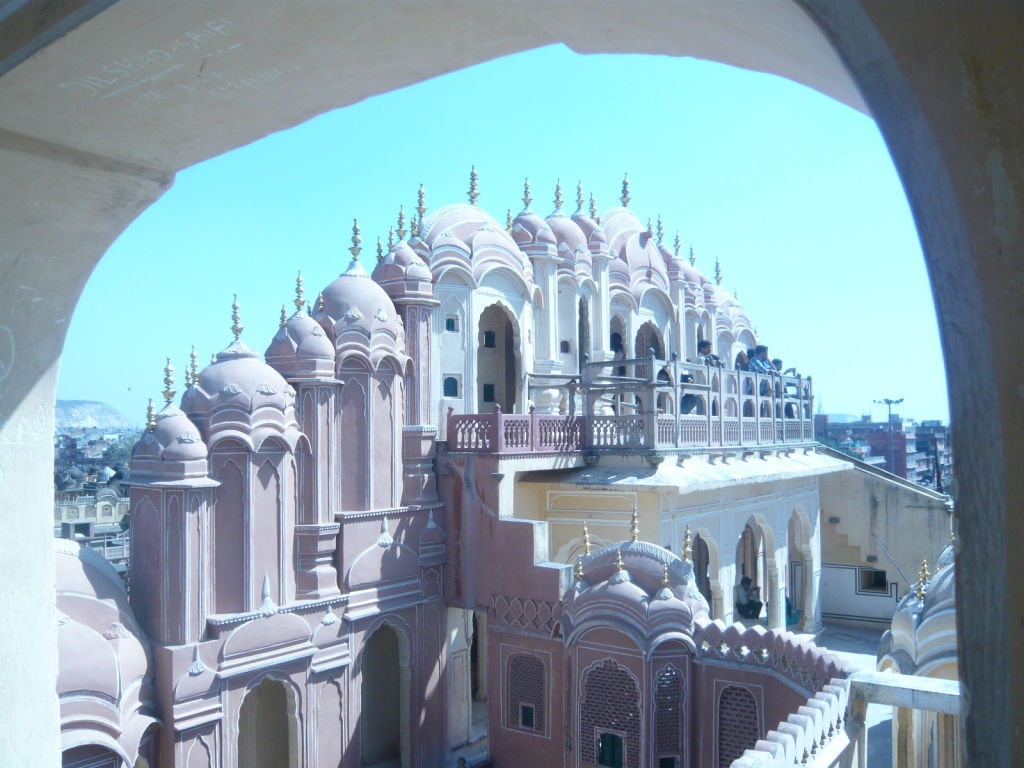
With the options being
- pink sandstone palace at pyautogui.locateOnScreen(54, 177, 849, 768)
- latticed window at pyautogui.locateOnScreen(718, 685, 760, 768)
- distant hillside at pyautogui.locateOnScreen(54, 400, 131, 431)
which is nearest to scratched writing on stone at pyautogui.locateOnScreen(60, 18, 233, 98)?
pink sandstone palace at pyautogui.locateOnScreen(54, 177, 849, 768)

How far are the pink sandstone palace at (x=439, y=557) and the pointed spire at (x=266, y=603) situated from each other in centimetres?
4

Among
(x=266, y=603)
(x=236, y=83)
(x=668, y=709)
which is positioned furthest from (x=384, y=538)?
(x=236, y=83)

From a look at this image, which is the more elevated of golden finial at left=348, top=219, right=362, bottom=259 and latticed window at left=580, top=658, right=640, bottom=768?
golden finial at left=348, top=219, right=362, bottom=259

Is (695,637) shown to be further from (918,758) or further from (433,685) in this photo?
(433,685)

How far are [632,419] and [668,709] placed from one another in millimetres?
5476

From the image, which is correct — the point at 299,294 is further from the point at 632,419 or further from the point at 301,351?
the point at 632,419

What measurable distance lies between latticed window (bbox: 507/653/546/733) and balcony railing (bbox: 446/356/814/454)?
305cm

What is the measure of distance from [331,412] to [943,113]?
1086 centimetres

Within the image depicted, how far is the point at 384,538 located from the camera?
11648 millimetres

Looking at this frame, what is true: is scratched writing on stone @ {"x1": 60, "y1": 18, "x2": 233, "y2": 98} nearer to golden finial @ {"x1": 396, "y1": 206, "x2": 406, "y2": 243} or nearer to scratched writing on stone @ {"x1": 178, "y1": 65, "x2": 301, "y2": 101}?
scratched writing on stone @ {"x1": 178, "y1": 65, "x2": 301, "y2": 101}

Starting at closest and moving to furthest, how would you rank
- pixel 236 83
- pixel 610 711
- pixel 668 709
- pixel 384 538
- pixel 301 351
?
pixel 236 83 < pixel 668 709 < pixel 610 711 < pixel 301 351 < pixel 384 538

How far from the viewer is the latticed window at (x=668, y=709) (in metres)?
9.13

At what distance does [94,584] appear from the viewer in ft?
28.3

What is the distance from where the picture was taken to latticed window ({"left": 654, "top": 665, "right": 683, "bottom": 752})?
9.13 m
